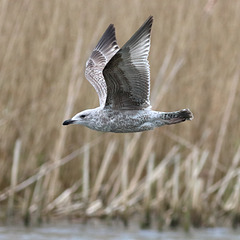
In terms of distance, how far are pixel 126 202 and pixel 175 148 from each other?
703mm

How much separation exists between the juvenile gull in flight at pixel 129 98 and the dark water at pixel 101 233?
2145 millimetres

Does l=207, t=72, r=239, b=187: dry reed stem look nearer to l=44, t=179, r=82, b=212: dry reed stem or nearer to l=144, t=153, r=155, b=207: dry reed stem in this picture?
l=144, t=153, r=155, b=207: dry reed stem

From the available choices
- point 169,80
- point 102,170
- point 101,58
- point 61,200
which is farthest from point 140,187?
point 101,58

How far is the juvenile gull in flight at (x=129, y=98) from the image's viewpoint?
14.6ft

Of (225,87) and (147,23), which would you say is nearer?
(147,23)

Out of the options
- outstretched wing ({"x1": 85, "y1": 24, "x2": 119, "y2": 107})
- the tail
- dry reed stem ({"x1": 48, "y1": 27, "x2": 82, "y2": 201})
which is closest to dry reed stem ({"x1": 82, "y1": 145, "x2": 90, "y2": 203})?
dry reed stem ({"x1": 48, "y1": 27, "x2": 82, "y2": 201})

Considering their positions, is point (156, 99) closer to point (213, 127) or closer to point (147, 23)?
point (213, 127)

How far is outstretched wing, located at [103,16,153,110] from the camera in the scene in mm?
4410

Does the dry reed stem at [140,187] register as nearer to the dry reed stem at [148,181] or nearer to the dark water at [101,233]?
the dry reed stem at [148,181]

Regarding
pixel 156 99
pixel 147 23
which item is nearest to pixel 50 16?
pixel 156 99

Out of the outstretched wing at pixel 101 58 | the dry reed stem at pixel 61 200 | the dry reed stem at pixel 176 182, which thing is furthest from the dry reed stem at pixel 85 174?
the outstretched wing at pixel 101 58

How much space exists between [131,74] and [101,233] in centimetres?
250

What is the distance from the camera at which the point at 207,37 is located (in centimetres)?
704

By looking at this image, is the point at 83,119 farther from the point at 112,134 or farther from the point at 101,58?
the point at 112,134
